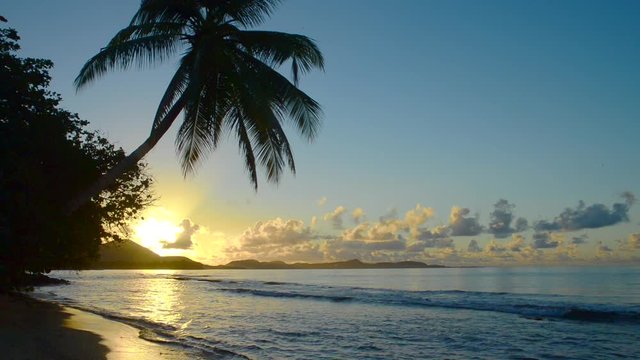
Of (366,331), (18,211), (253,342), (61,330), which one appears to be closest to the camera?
(18,211)

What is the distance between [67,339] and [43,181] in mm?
4182

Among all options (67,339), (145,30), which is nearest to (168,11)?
(145,30)

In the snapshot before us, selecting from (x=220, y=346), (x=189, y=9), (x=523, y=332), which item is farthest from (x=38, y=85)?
(x=523, y=332)

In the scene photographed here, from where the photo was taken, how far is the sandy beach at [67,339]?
10984 millimetres

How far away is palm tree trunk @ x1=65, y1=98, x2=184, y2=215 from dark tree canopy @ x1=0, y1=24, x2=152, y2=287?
109cm

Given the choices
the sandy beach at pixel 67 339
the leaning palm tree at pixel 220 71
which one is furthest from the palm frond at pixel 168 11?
the sandy beach at pixel 67 339

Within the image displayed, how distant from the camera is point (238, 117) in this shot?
14.2 m

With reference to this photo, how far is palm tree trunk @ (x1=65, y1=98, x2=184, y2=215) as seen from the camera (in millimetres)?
12172

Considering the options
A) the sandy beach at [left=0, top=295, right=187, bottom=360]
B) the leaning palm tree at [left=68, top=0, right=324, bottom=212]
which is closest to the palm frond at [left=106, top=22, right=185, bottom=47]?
the leaning palm tree at [left=68, top=0, right=324, bottom=212]

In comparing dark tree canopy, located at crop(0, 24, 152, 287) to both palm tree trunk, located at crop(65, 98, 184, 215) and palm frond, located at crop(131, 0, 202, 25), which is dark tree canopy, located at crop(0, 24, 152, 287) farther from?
palm frond, located at crop(131, 0, 202, 25)

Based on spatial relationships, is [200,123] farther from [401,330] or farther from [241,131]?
[401,330]

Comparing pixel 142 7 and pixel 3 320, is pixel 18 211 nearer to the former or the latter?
pixel 3 320

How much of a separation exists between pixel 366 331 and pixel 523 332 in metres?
6.14

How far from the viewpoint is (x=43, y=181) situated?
13625mm
